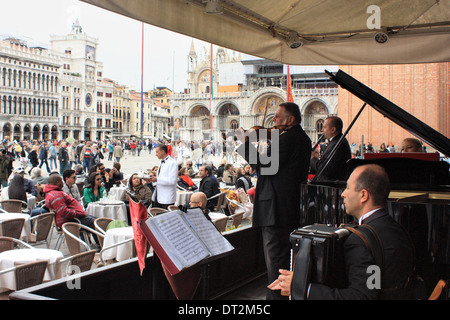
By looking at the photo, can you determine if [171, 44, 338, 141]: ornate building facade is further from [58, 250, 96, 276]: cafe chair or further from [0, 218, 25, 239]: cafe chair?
[58, 250, 96, 276]: cafe chair

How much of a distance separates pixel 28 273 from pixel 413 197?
11.1 feet

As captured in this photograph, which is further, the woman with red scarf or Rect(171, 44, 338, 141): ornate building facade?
Rect(171, 44, 338, 141): ornate building facade

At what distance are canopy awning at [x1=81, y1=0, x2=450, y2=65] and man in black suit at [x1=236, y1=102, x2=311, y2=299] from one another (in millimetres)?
937

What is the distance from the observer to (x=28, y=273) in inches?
163

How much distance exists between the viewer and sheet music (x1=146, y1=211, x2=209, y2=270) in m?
2.49

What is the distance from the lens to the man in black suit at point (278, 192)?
3.38m

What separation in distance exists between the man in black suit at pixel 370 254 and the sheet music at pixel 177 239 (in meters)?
0.75

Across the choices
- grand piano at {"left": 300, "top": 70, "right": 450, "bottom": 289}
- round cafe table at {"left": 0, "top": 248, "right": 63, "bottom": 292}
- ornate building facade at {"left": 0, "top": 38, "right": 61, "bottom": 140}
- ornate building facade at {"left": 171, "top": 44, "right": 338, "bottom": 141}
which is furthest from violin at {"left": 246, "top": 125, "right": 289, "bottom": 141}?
ornate building facade at {"left": 0, "top": 38, "right": 61, "bottom": 140}

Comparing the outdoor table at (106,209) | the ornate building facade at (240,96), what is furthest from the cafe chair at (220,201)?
the ornate building facade at (240,96)

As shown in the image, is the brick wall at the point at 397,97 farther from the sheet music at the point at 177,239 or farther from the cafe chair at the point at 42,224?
the sheet music at the point at 177,239

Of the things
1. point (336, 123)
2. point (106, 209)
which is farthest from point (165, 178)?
point (336, 123)

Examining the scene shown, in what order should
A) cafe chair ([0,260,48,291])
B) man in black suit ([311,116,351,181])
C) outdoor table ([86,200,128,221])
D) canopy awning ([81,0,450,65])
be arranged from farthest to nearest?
outdoor table ([86,200,128,221]) → man in black suit ([311,116,351,181]) → cafe chair ([0,260,48,291]) → canopy awning ([81,0,450,65])

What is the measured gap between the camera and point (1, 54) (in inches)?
2388
